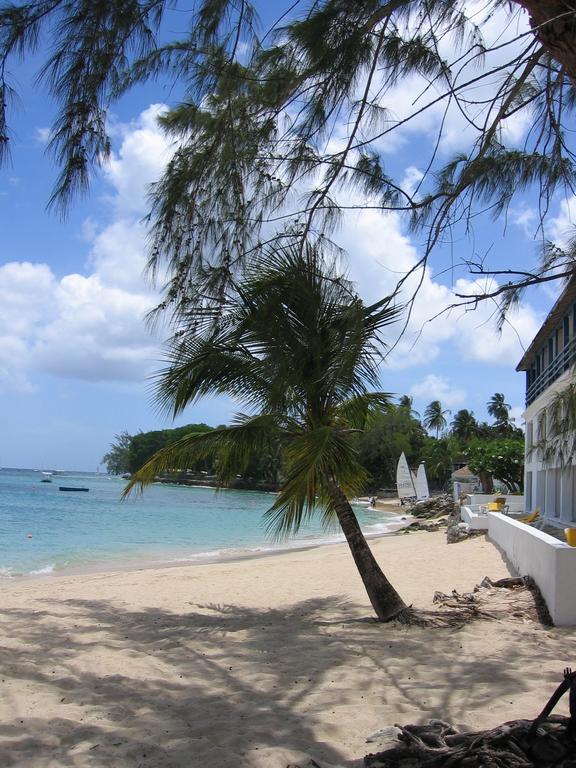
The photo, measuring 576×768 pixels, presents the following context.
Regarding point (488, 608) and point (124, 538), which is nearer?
point (488, 608)

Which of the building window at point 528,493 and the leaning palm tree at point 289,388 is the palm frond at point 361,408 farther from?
the building window at point 528,493

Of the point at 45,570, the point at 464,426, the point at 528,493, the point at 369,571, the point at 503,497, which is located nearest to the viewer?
the point at 369,571

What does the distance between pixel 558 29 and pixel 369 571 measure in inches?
232

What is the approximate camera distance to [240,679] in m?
5.35

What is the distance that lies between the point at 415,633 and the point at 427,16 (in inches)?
211

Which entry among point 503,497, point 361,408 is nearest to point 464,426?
point 503,497

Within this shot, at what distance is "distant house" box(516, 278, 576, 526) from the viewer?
17377 mm

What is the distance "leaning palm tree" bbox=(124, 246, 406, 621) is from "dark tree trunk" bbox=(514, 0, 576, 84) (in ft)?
7.41

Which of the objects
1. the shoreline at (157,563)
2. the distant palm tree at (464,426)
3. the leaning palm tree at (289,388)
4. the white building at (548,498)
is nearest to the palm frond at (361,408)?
the leaning palm tree at (289,388)

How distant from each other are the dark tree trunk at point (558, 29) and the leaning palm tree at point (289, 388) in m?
2.26

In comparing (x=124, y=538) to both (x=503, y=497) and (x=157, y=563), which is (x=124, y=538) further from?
(x=503, y=497)

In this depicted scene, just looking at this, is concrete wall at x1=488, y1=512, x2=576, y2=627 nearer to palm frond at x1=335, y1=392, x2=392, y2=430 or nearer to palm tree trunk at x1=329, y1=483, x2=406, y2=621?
palm tree trunk at x1=329, y1=483, x2=406, y2=621

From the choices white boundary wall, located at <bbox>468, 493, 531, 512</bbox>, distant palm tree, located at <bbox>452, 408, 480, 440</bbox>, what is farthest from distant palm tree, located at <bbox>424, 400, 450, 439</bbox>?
white boundary wall, located at <bbox>468, 493, 531, 512</bbox>

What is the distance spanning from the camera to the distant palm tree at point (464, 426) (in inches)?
2933
